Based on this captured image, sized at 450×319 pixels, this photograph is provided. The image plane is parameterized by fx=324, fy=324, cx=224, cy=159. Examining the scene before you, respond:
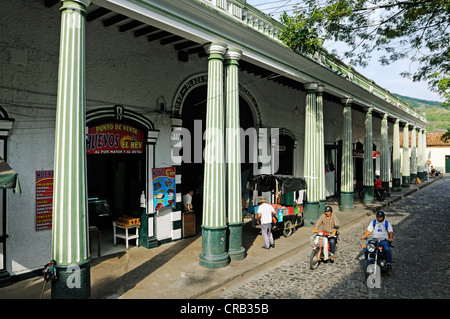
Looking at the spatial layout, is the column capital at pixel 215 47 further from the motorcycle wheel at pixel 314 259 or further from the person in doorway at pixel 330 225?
the motorcycle wheel at pixel 314 259

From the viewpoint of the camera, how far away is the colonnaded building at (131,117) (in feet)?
18.8

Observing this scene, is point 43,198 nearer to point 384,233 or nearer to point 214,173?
point 214,173

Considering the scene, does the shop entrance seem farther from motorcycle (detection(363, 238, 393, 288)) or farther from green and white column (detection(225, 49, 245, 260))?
motorcycle (detection(363, 238, 393, 288))

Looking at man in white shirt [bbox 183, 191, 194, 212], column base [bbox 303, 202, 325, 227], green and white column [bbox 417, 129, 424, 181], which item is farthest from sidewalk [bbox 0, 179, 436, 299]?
green and white column [bbox 417, 129, 424, 181]

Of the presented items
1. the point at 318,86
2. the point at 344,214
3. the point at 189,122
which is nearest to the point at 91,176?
the point at 189,122

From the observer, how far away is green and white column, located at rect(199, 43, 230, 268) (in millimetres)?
8258

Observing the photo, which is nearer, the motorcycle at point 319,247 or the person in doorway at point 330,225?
the motorcycle at point 319,247

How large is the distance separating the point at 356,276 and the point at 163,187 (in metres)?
5.94

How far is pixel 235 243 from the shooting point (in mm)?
8820

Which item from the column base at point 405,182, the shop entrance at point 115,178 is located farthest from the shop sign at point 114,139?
the column base at point 405,182

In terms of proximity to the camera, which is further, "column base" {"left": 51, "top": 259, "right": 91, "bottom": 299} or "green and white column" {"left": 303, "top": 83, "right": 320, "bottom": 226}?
"green and white column" {"left": 303, "top": 83, "right": 320, "bottom": 226}

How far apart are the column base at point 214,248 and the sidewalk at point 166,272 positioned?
0.17 m

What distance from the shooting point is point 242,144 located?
45.4 ft

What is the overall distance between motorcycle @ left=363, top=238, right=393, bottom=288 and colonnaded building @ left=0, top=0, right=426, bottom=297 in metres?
3.23
